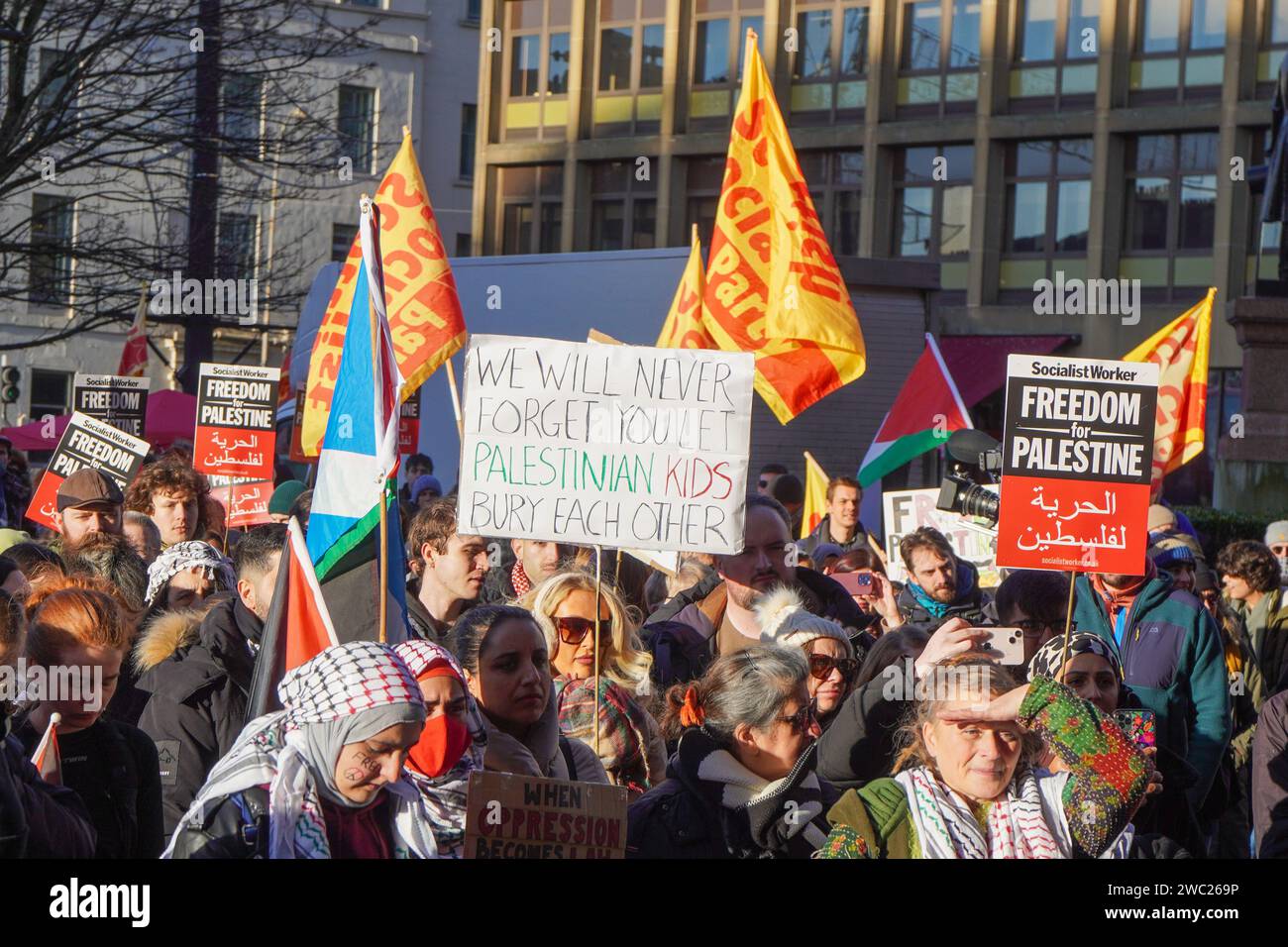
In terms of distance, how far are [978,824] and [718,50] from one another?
34024 millimetres

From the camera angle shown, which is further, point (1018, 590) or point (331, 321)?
point (331, 321)

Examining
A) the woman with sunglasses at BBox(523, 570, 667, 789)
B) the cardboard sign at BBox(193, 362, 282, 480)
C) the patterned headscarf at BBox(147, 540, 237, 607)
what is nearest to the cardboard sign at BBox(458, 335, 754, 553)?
the woman with sunglasses at BBox(523, 570, 667, 789)

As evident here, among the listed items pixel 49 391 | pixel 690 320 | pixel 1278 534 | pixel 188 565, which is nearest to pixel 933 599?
pixel 188 565

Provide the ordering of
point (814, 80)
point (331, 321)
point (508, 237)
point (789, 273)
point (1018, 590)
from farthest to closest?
point (508, 237) → point (814, 80) → point (331, 321) → point (789, 273) → point (1018, 590)

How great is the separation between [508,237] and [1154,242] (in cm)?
1426

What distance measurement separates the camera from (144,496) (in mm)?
9102

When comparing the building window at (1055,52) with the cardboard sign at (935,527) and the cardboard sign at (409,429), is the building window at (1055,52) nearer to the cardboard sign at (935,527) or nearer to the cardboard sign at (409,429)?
the cardboard sign at (409,429)

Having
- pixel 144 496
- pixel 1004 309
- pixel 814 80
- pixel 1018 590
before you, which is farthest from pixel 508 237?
pixel 1018 590

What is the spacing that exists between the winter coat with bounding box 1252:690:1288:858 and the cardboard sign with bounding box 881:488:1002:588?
5125mm

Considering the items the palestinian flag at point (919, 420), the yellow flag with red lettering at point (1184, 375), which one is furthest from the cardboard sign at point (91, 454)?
the yellow flag with red lettering at point (1184, 375)

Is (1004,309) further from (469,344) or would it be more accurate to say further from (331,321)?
(469,344)

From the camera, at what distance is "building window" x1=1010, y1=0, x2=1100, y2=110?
32781 millimetres

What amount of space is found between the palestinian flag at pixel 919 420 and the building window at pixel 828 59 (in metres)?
22.5
